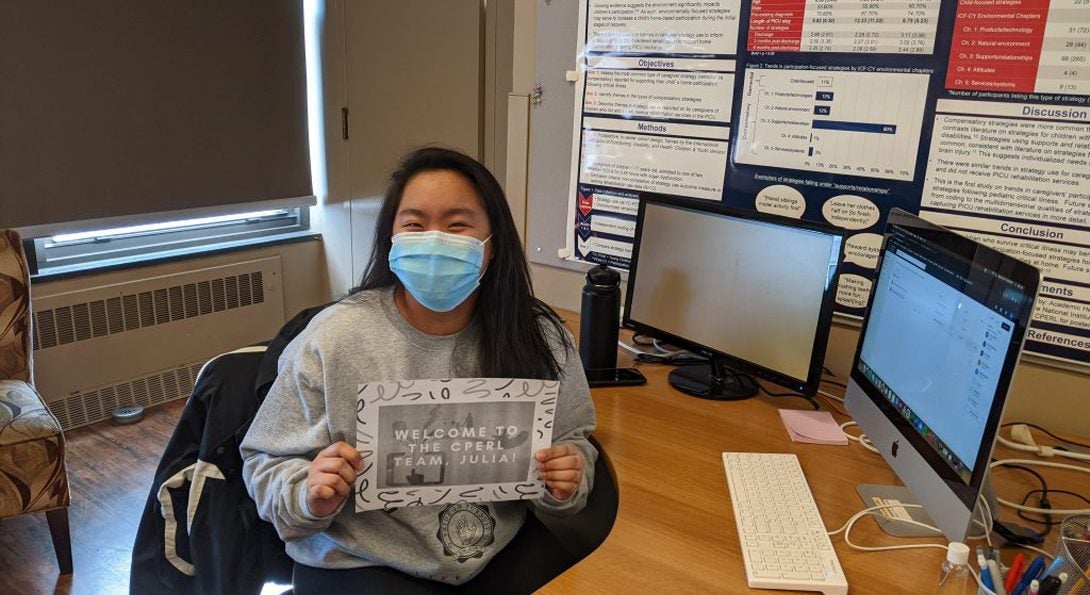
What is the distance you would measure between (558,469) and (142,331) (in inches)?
102

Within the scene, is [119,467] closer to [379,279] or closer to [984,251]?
[379,279]

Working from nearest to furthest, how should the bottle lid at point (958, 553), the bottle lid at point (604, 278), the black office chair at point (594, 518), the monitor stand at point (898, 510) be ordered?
the bottle lid at point (958, 553) → the monitor stand at point (898, 510) → the black office chair at point (594, 518) → the bottle lid at point (604, 278)

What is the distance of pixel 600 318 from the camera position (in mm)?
1740

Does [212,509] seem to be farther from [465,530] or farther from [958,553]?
[958,553]

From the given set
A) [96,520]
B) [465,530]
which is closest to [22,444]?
[96,520]

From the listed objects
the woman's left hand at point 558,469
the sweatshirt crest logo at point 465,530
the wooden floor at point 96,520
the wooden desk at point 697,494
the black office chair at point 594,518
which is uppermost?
the woman's left hand at point 558,469

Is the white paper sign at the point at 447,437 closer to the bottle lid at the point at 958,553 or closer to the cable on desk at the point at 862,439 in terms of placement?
the bottle lid at the point at 958,553

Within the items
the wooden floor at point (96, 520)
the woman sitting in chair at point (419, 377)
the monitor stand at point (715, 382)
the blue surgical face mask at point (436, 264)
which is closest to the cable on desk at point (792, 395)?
the monitor stand at point (715, 382)

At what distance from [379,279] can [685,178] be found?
937 millimetres

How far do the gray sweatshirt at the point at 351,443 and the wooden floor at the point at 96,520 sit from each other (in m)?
1.23

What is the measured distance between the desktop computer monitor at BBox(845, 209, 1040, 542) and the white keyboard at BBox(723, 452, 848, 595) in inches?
6.2

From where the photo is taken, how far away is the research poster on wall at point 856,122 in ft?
4.87

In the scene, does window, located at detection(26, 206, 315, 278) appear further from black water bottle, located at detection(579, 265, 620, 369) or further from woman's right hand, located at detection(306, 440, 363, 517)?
woman's right hand, located at detection(306, 440, 363, 517)

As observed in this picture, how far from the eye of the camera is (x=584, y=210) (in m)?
2.12
